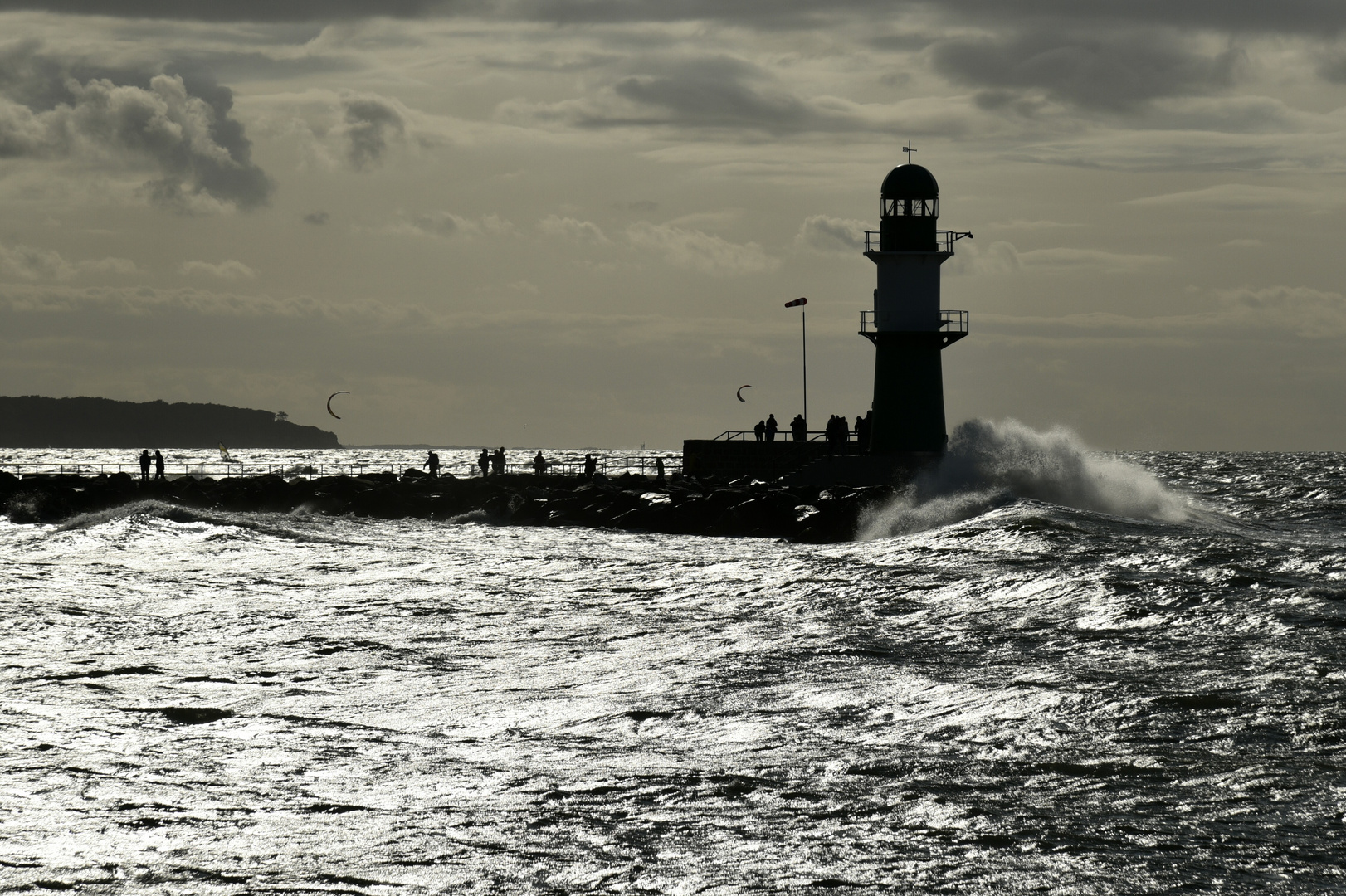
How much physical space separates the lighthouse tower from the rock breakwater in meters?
3.80

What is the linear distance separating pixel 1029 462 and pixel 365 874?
94.6 feet

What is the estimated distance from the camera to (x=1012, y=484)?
3216 cm

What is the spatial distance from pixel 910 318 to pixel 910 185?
3.53m

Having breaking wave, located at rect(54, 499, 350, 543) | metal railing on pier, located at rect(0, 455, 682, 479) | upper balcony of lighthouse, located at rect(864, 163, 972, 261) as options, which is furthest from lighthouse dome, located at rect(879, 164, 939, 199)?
breaking wave, located at rect(54, 499, 350, 543)

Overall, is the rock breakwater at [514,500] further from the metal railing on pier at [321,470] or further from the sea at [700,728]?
the sea at [700,728]

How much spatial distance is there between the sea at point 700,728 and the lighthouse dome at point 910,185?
1677 centimetres

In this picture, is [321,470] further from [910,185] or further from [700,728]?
[700,728]

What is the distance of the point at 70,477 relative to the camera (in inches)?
1769

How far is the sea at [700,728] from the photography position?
6512mm

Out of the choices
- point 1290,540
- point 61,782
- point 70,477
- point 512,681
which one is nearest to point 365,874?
point 61,782

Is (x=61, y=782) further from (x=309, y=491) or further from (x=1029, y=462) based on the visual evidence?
(x=309, y=491)

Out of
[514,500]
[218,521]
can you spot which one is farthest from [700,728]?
[514,500]

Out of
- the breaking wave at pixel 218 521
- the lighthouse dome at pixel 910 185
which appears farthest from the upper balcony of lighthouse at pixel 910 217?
the breaking wave at pixel 218 521

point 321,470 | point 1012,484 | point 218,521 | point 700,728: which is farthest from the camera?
point 321,470
